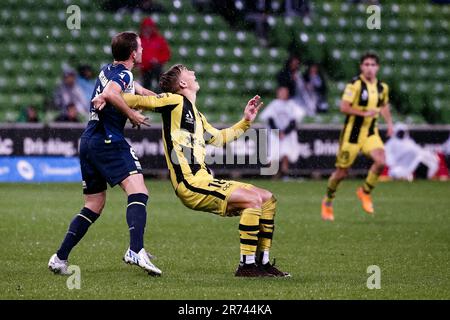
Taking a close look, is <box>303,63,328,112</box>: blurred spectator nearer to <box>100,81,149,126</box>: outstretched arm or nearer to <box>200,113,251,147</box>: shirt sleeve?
<box>200,113,251,147</box>: shirt sleeve

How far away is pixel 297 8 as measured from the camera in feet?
85.9

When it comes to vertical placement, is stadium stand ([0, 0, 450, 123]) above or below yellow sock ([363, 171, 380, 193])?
above

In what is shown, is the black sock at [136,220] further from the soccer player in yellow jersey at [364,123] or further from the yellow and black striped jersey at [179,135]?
the soccer player in yellow jersey at [364,123]

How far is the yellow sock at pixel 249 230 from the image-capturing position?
8.61 m

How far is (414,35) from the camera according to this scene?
27.3 m

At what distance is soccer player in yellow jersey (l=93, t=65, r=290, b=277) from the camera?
864 cm

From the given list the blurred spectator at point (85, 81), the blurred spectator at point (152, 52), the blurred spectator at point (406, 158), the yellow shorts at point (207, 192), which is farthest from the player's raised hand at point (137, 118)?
the blurred spectator at point (406, 158)

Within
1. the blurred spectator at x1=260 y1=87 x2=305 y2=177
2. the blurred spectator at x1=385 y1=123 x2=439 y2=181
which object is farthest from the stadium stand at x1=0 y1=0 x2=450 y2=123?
the blurred spectator at x1=385 y1=123 x2=439 y2=181

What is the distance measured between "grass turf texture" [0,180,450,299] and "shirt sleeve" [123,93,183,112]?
1.40 m

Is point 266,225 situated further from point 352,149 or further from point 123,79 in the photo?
point 352,149
